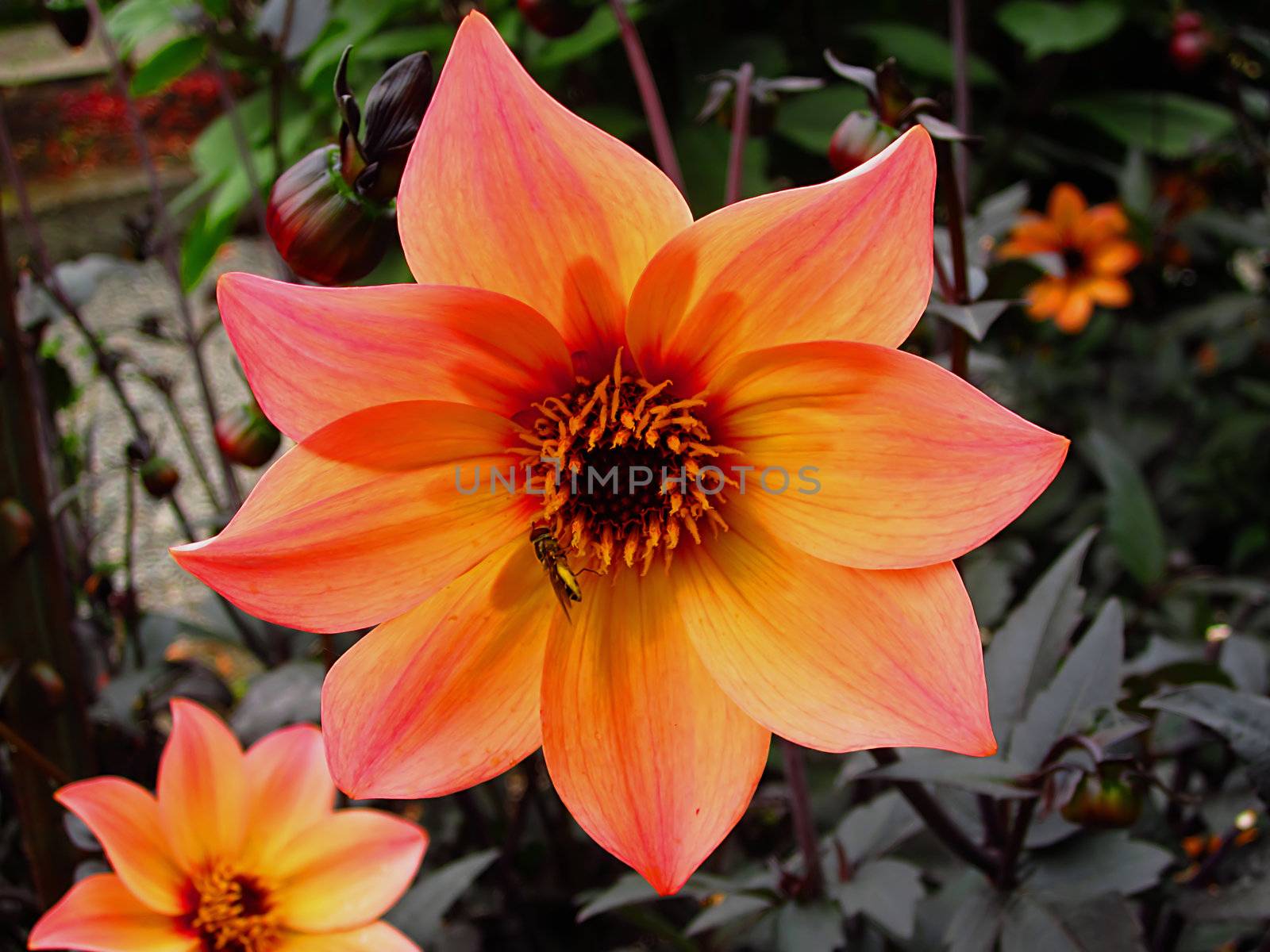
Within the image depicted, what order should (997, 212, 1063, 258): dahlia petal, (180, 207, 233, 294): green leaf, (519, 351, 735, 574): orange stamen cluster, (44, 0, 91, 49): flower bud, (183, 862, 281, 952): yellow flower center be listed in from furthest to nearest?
(997, 212, 1063, 258): dahlia petal → (180, 207, 233, 294): green leaf → (44, 0, 91, 49): flower bud → (183, 862, 281, 952): yellow flower center → (519, 351, 735, 574): orange stamen cluster

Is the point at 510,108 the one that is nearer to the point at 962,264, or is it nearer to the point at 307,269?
the point at 307,269

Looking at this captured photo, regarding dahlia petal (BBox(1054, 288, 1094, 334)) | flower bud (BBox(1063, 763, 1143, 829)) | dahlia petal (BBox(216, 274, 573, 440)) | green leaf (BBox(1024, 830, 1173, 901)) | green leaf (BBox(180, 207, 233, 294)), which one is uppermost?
dahlia petal (BBox(216, 274, 573, 440))

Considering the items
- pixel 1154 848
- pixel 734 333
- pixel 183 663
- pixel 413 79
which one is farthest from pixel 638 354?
pixel 183 663

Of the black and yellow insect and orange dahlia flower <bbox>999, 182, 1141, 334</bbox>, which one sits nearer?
the black and yellow insect

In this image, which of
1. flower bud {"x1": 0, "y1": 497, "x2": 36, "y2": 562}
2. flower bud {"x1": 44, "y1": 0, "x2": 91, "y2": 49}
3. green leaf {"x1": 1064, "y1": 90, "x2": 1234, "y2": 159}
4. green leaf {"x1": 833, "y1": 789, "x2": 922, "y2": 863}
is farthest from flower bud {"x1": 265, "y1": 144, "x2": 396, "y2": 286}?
green leaf {"x1": 1064, "y1": 90, "x2": 1234, "y2": 159}

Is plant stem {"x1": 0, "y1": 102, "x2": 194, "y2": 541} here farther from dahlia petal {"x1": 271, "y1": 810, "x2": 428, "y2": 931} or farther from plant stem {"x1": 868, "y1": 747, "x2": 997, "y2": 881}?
plant stem {"x1": 868, "y1": 747, "x2": 997, "y2": 881}

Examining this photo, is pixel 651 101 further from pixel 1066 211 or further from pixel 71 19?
pixel 1066 211
